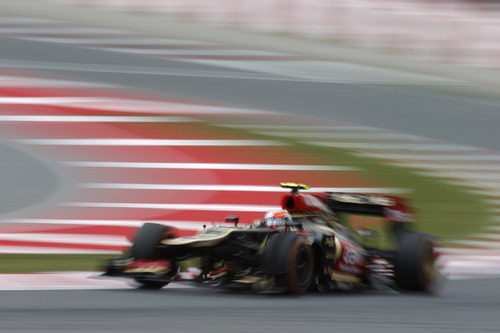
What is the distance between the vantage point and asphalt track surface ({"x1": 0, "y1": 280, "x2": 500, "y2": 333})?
5.09 meters

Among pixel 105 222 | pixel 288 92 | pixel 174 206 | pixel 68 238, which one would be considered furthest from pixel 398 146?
pixel 68 238

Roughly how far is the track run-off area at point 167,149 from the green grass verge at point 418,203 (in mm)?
192

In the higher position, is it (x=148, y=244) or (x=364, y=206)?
(x=364, y=206)

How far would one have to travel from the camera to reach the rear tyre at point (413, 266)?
24.4 feet

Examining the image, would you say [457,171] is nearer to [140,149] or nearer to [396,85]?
[396,85]

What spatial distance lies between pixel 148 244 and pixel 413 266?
79.2 inches

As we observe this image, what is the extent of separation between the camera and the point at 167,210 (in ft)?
36.8

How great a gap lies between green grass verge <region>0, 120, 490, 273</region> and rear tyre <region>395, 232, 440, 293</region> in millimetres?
→ 2512

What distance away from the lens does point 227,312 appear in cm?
559

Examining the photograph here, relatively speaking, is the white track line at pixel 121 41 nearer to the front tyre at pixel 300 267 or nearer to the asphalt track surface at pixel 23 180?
the asphalt track surface at pixel 23 180

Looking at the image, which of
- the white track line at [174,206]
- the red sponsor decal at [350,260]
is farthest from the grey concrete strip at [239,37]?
the red sponsor decal at [350,260]

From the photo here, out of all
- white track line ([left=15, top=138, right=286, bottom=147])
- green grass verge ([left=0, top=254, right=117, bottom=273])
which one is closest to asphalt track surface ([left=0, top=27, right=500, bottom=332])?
green grass verge ([left=0, top=254, right=117, bottom=273])

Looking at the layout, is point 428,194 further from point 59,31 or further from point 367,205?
point 59,31

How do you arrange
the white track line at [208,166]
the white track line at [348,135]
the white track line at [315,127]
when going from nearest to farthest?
1. the white track line at [208,166]
2. the white track line at [348,135]
3. the white track line at [315,127]
